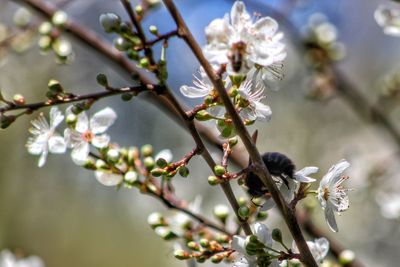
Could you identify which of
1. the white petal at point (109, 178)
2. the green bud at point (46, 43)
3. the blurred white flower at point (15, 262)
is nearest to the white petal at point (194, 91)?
the white petal at point (109, 178)

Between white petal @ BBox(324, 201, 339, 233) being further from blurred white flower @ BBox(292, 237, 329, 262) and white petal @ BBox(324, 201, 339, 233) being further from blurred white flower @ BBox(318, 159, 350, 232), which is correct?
blurred white flower @ BBox(292, 237, 329, 262)

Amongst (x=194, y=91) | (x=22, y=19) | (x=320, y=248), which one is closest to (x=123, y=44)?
(x=194, y=91)

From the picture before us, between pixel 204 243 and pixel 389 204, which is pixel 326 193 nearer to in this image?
pixel 204 243

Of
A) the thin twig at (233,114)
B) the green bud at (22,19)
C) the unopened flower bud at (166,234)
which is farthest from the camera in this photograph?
the green bud at (22,19)

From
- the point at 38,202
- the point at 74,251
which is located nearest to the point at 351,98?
the point at 38,202

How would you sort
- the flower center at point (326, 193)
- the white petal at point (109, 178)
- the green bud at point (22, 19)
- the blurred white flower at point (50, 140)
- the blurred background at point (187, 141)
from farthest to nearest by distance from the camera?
the blurred background at point (187, 141) → the green bud at point (22, 19) → the white petal at point (109, 178) → the blurred white flower at point (50, 140) → the flower center at point (326, 193)

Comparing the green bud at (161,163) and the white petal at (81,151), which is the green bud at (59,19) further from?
the green bud at (161,163)

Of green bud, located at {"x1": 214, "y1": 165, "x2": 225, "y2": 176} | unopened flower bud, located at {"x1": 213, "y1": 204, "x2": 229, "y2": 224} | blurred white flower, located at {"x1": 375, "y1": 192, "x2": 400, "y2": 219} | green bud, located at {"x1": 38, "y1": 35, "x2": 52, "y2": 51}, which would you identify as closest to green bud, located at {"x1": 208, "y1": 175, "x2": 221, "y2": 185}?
green bud, located at {"x1": 214, "y1": 165, "x2": 225, "y2": 176}
